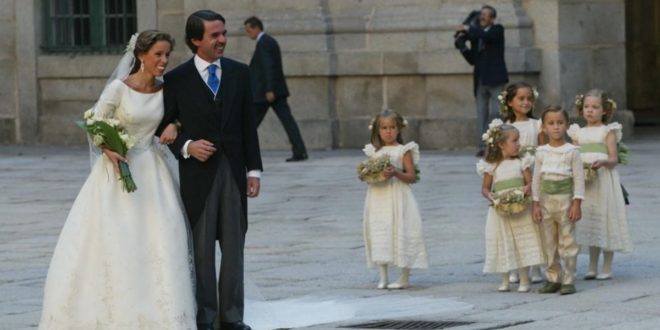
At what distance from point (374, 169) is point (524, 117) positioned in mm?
1103

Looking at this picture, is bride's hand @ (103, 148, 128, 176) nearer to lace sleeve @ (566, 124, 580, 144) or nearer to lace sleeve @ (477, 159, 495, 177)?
lace sleeve @ (477, 159, 495, 177)

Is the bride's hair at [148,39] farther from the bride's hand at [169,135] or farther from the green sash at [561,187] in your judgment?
the green sash at [561,187]

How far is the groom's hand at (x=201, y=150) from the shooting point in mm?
9750

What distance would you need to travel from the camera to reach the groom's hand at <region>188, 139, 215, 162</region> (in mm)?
9750

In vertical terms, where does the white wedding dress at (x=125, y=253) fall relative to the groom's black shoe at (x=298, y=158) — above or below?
above

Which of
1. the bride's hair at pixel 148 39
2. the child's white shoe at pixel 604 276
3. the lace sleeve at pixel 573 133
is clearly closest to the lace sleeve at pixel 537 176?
the lace sleeve at pixel 573 133

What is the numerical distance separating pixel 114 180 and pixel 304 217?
6.88 meters

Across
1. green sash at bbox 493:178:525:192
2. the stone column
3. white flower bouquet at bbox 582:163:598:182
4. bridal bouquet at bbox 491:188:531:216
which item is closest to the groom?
bridal bouquet at bbox 491:188:531:216

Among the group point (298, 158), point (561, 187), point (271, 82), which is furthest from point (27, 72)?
point (561, 187)

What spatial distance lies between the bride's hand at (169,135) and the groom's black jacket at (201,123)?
0.11 feet

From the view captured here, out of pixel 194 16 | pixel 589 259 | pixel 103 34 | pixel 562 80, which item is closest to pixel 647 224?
pixel 589 259

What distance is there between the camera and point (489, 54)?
71.5 ft

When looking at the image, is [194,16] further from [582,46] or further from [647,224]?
[582,46]

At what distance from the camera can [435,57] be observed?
76.1 ft
